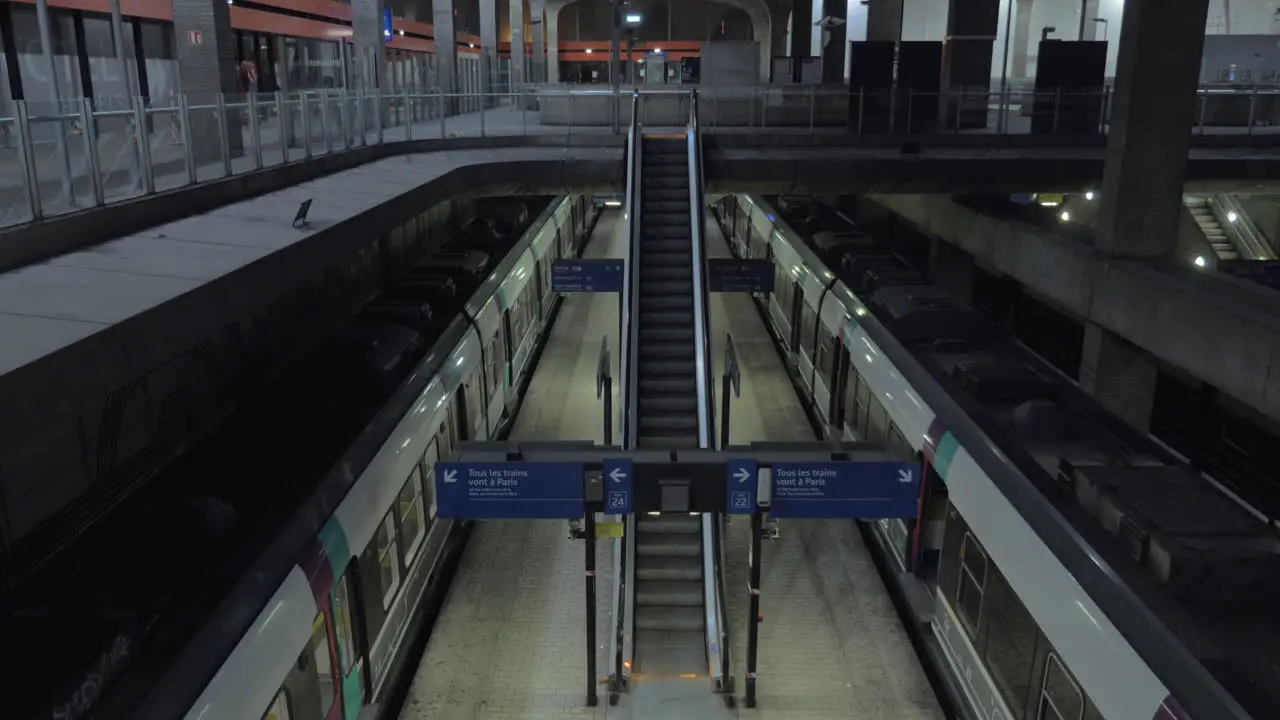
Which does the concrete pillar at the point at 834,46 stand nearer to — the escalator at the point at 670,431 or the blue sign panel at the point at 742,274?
the blue sign panel at the point at 742,274

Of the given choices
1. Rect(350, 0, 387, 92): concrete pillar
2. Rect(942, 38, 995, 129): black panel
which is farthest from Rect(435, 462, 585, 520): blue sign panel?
Rect(942, 38, 995, 129): black panel

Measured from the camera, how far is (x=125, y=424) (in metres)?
10.0

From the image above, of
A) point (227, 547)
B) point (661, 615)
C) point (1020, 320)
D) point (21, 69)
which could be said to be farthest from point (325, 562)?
point (1020, 320)

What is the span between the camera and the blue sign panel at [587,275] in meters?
18.7

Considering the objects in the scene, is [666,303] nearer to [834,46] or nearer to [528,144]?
[528,144]

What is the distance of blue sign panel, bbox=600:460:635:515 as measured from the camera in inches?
350

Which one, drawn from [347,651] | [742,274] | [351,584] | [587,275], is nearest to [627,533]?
[351,584]

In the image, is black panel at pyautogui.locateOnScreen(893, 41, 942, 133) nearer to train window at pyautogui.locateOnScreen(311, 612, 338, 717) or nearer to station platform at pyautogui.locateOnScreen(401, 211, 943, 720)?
station platform at pyautogui.locateOnScreen(401, 211, 943, 720)

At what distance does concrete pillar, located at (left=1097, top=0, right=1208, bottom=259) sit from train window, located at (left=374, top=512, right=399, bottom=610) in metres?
11.4

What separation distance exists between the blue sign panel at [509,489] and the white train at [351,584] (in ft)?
2.52

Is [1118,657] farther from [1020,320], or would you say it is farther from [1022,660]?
[1020,320]

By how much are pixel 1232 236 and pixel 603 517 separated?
2157 centimetres

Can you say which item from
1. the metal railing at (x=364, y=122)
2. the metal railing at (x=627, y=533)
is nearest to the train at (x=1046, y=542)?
the metal railing at (x=627, y=533)

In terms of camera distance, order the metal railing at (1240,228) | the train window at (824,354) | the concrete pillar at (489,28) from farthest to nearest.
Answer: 1. the concrete pillar at (489,28)
2. the metal railing at (1240,228)
3. the train window at (824,354)
